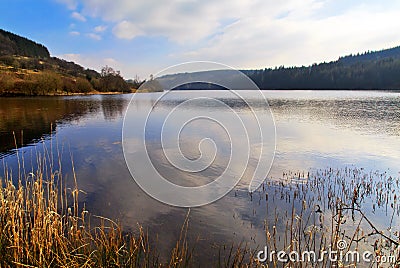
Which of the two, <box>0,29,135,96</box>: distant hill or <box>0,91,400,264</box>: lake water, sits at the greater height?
<box>0,29,135,96</box>: distant hill

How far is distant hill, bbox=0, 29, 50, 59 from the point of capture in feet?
459

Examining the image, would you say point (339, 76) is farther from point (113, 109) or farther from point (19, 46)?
point (19, 46)

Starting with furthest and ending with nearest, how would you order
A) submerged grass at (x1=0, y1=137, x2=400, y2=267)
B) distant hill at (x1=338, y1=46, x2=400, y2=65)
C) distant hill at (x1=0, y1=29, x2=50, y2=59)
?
distant hill at (x1=338, y1=46, x2=400, y2=65), distant hill at (x1=0, y1=29, x2=50, y2=59), submerged grass at (x1=0, y1=137, x2=400, y2=267)

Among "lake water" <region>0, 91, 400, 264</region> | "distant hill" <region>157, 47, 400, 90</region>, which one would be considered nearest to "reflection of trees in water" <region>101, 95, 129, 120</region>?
"lake water" <region>0, 91, 400, 264</region>

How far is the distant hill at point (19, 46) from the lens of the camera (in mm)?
139962

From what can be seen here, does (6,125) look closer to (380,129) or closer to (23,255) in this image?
(23,255)
